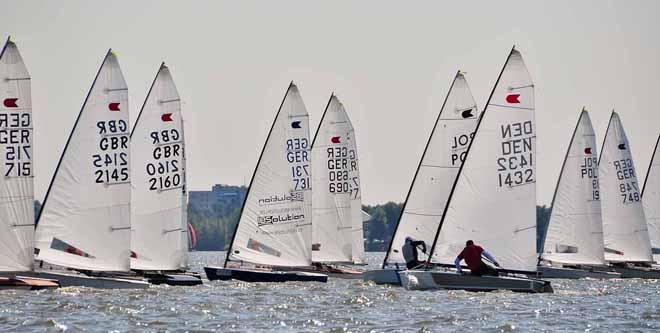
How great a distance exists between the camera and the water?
2878 centimetres

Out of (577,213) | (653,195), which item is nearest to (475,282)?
(577,213)

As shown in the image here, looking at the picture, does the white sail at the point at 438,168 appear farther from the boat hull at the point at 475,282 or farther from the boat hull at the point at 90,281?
the boat hull at the point at 90,281

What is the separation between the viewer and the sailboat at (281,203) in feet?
156

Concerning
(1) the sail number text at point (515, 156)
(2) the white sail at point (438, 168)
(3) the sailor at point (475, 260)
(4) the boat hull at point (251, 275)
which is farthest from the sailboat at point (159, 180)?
(1) the sail number text at point (515, 156)

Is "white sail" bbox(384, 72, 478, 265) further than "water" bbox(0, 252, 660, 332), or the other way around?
"white sail" bbox(384, 72, 478, 265)

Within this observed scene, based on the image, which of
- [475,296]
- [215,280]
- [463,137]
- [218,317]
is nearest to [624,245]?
[463,137]

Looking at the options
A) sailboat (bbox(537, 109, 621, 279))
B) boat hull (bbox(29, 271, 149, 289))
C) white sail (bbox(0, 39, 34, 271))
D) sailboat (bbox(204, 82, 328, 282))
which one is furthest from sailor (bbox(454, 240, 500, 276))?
sailboat (bbox(537, 109, 621, 279))

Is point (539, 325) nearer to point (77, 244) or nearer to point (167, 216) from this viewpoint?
point (77, 244)

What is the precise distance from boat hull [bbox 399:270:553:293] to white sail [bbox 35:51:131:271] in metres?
7.74

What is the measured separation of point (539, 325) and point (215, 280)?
18.0 metres

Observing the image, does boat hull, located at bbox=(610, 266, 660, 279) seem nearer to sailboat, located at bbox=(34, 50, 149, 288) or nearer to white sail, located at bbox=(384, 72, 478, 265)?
white sail, located at bbox=(384, 72, 478, 265)

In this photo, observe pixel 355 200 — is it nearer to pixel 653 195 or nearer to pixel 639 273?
pixel 639 273

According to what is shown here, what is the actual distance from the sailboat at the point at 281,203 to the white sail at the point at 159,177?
157 inches

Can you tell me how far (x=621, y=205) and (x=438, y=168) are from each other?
42.3 ft
